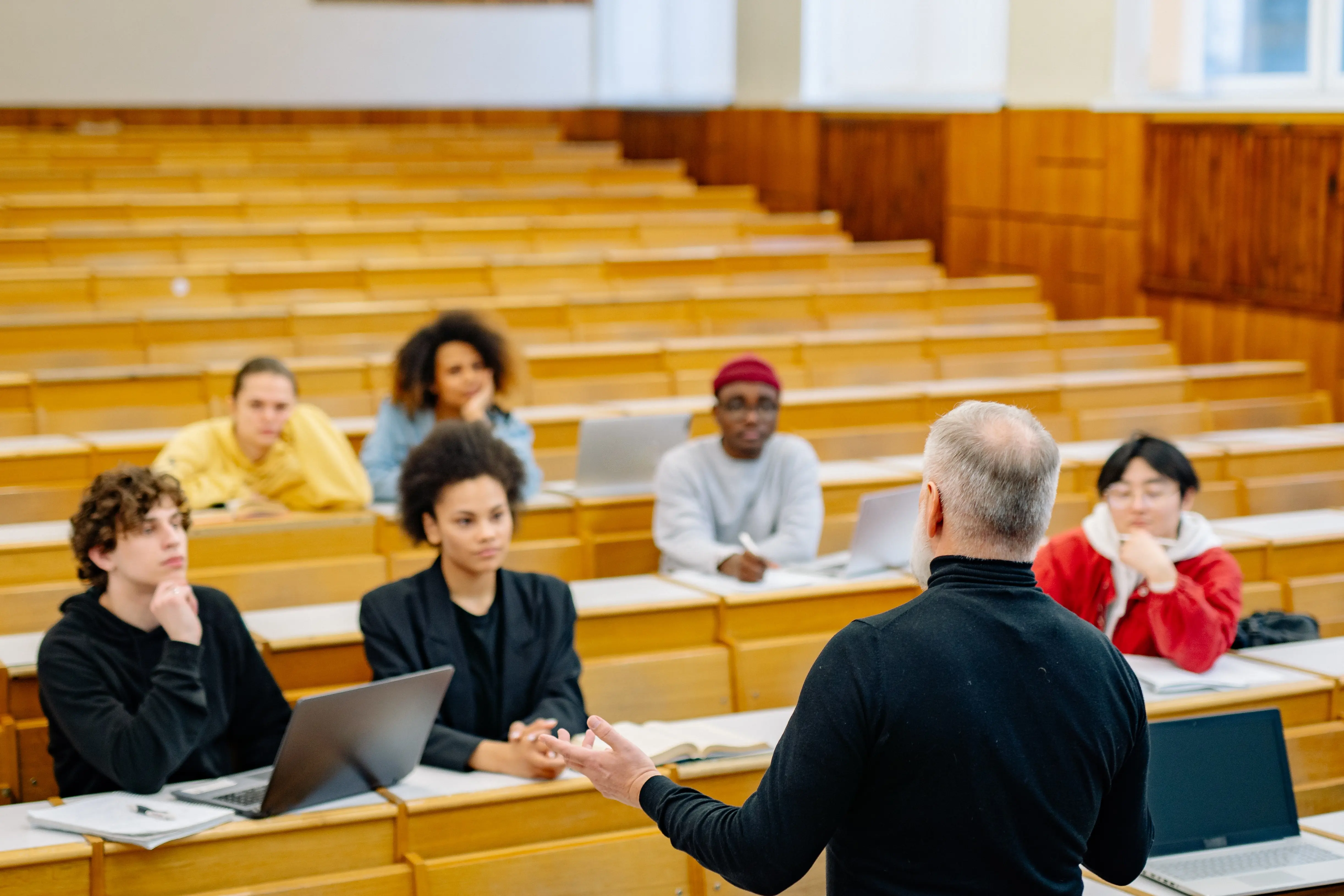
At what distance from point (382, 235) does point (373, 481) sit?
7.45 ft

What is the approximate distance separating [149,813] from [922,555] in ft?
3.46

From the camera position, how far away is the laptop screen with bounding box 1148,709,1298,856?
6.04 feet

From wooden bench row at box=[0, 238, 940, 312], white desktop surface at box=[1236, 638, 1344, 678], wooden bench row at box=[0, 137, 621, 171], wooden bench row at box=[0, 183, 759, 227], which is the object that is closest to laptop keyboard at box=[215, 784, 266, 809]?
white desktop surface at box=[1236, 638, 1344, 678]

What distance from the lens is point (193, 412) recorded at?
3.65 m

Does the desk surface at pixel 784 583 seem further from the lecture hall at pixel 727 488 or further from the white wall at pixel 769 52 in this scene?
the white wall at pixel 769 52

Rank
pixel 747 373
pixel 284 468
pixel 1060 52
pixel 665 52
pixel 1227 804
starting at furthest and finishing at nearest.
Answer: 1. pixel 665 52
2. pixel 1060 52
3. pixel 284 468
4. pixel 747 373
5. pixel 1227 804

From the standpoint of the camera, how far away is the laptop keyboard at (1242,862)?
1773mm

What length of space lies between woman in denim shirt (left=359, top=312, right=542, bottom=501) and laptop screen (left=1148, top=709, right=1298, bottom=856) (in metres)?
1.57

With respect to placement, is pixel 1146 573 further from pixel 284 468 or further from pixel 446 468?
pixel 284 468

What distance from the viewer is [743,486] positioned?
9.78 feet

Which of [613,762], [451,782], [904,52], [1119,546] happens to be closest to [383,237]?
[904,52]

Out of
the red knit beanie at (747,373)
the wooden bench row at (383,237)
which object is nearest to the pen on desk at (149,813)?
the red knit beanie at (747,373)

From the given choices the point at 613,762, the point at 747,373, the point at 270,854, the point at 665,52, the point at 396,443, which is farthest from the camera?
the point at 665,52

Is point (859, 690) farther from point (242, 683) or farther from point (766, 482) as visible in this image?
point (766, 482)
